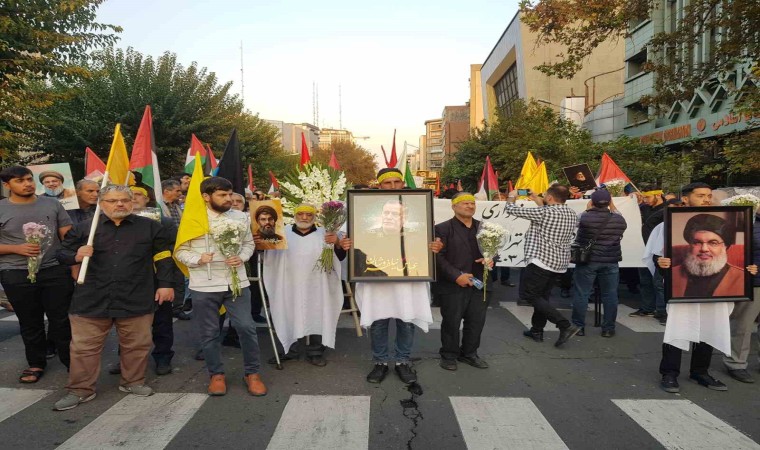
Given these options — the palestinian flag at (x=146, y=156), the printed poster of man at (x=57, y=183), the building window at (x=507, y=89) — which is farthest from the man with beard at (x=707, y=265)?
the building window at (x=507, y=89)

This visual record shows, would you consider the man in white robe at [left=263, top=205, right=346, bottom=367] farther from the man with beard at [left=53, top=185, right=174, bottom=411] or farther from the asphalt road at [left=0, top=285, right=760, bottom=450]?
the man with beard at [left=53, top=185, right=174, bottom=411]

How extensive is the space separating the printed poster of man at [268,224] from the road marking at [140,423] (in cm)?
157

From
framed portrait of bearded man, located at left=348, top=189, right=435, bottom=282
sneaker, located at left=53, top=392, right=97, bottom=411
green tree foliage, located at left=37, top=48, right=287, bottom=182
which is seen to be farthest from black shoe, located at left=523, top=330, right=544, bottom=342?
green tree foliage, located at left=37, top=48, right=287, bottom=182

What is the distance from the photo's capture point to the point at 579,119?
35938mm

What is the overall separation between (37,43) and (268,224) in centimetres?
860

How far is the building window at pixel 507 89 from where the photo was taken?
172 feet

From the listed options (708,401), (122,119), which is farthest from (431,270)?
(122,119)

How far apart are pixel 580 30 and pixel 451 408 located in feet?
28.8

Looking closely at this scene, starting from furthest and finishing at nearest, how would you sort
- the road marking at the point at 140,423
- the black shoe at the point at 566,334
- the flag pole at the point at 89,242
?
the black shoe at the point at 566,334 → the flag pole at the point at 89,242 → the road marking at the point at 140,423

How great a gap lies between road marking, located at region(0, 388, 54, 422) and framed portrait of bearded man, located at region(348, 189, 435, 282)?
3008 millimetres

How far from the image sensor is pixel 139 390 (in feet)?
15.8

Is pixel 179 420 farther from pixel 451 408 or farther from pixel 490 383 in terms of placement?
pixel 490 383

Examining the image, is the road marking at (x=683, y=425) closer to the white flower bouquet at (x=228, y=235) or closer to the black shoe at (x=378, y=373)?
the black shoe at (x=378, y=373)

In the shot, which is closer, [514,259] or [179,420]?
[179,420]
